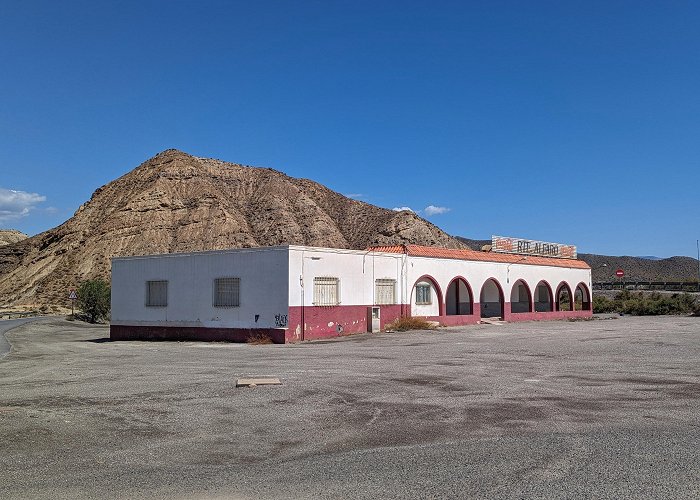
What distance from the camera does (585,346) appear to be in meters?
24.2

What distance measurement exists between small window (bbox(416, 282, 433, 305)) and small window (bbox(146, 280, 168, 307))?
533 inches

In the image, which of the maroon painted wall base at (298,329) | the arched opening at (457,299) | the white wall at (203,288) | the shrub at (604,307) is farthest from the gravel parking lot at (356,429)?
the shrub at (604,307)

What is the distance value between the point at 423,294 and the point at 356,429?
27.5 meters

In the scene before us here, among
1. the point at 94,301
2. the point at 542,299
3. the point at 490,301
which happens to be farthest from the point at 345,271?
the point at 94,301

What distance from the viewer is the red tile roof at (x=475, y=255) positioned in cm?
3631

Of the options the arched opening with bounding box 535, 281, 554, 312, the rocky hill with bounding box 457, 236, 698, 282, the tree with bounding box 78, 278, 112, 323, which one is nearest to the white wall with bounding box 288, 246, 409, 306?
the arched opening with bounding box 535, 281, 554, 312

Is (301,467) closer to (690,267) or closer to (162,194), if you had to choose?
(162,194)

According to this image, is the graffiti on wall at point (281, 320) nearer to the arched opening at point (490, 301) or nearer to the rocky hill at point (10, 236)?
the arched opening at point (490, 301)

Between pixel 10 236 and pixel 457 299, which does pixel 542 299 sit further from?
pixel 10 236

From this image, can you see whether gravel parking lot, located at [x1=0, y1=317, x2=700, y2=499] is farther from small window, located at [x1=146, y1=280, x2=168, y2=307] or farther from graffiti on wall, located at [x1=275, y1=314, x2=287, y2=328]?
small window, located at [x1=146, y1=280, x2=168, y2=307]

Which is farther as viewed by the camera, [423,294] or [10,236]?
[10,236]

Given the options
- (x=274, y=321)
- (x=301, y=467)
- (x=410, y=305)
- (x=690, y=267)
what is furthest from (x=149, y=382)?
(x=690, y=267)

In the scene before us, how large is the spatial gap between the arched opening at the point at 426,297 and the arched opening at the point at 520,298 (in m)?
10.3

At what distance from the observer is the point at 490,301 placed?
151 feet
